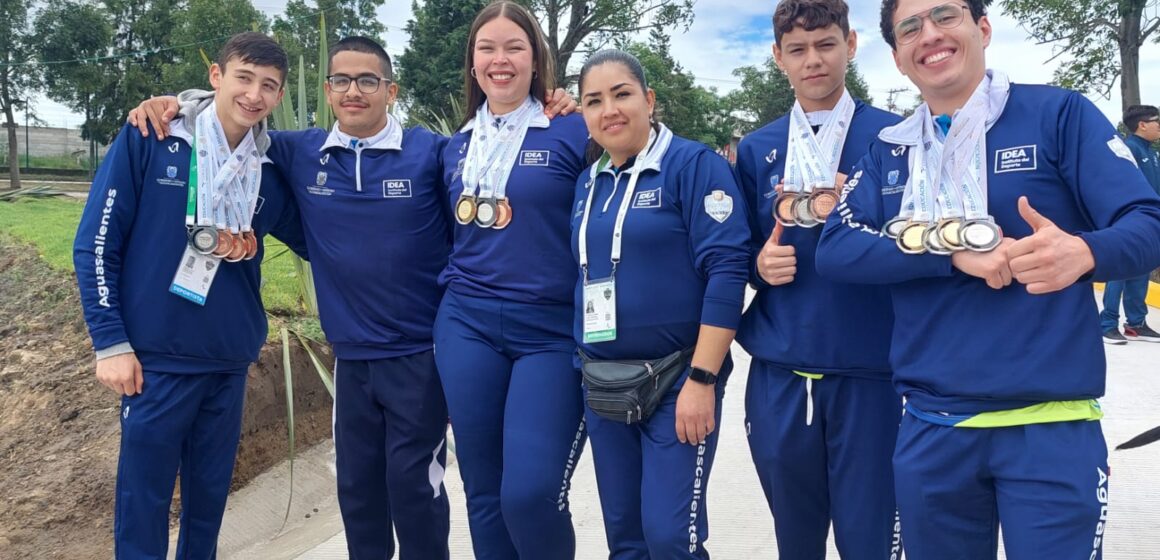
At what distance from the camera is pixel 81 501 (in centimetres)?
424

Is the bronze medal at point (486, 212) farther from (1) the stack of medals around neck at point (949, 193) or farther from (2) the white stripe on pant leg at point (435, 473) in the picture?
(1) the stack of medals around neck at point (949, 193)

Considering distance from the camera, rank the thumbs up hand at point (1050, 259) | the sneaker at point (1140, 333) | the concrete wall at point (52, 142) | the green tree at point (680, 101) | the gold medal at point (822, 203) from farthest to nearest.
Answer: the concrete wall at point (52, 142) → the green tree at point (680, 101) → the sneaker at point (1140, 333) → the gold medal at point (822, 203) → the thumbs up hand at point (1050, 259)

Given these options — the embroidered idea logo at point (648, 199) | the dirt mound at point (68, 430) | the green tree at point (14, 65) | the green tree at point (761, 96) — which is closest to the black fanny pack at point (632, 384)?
the embroidered idea logo at point (648, 199)

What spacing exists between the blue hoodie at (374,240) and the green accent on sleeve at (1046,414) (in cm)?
199

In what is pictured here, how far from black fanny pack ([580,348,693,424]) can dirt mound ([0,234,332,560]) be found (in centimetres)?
282

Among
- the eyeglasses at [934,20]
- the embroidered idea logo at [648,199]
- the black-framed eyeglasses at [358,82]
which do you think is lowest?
the embroidered idea logo at [648,199]

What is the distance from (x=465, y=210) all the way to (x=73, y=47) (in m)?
28.1

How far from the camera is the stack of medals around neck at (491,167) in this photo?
295 cm

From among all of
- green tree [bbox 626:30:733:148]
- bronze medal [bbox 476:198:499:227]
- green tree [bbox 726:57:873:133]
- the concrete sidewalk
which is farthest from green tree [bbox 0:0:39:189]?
green tree [bbox 726:57:873:133]

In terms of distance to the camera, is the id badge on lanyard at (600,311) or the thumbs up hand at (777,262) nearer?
the thumbs up hand at (777,262)

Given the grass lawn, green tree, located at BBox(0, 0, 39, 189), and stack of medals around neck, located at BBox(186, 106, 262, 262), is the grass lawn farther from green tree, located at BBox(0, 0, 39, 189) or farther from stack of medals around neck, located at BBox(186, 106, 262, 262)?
green tree, located at BBox(0, 0, 39, 189)

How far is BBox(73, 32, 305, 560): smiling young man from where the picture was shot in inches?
117

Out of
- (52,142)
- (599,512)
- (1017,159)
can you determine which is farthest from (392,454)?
(52,142)

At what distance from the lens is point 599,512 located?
4316 millimetres
